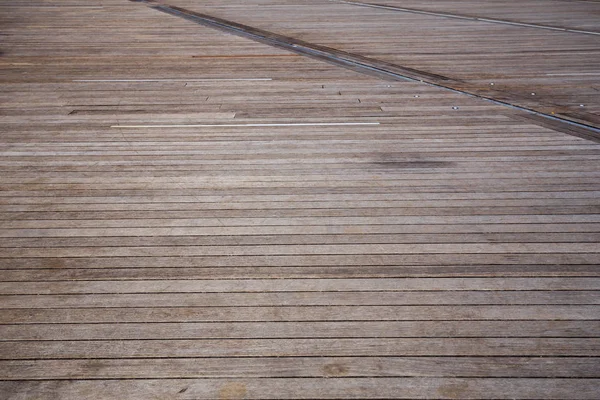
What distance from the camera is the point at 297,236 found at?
3963 mm

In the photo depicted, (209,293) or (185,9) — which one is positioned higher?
(185,9)

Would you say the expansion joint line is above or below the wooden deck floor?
above

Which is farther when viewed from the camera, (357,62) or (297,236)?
(357,62)

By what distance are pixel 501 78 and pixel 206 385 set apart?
664 centimetres

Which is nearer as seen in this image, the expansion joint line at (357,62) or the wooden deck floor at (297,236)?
the wooden deck floor at (297,236)

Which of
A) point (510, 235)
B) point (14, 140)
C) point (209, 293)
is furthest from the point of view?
point (14, 140)

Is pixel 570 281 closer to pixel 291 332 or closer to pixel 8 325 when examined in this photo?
pixel 291 332

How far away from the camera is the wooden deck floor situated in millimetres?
2779

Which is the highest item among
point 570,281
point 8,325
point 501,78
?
point 501,78

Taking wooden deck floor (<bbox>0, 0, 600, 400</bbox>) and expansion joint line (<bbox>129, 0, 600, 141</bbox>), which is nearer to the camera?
wooden deck floor (<bbox>0, 0, 600, 400</bbox>)

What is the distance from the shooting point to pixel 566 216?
4.20 meters

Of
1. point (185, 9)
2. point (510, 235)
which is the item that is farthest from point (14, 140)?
point (185, 9)

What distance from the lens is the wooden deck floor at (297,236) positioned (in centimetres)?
278

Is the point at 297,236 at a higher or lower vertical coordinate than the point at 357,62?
lower
